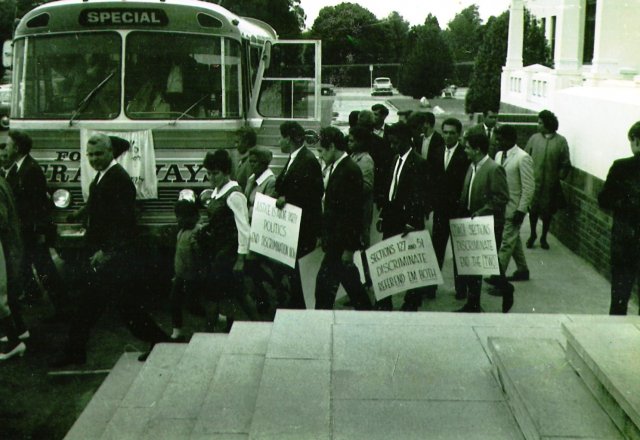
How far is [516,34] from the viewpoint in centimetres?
2438

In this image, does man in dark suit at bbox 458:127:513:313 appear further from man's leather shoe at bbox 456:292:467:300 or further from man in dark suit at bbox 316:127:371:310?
man in dark suit at bbox 316:127:371:310

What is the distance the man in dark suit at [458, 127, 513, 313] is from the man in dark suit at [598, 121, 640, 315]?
109 cm

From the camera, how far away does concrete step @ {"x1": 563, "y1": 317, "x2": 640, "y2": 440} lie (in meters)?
4.40

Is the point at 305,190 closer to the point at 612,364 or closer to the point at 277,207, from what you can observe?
the point at 277,207

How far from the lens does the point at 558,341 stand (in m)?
5.96

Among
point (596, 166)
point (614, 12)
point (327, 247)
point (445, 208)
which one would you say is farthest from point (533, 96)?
point (327, 247)

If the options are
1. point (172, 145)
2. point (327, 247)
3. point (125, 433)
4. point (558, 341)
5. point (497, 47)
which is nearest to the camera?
point (125, 433)

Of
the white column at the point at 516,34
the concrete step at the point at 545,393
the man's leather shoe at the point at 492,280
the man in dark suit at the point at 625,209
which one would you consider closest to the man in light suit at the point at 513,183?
the man's leather shoe at the point at 492,280

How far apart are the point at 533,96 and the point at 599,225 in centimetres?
1079

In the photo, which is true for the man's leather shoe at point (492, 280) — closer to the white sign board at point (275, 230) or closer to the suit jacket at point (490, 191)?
the suit jacket at point (490, 191)

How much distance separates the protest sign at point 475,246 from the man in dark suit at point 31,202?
3.82 metres

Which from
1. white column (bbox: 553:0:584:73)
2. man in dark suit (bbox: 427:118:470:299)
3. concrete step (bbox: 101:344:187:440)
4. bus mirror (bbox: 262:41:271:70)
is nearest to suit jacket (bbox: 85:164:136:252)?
concrete step (bbox: 101:344:187:440)

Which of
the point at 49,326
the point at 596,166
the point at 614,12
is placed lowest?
the point at 49,326

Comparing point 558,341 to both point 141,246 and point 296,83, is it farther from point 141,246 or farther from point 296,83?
point 296,83
